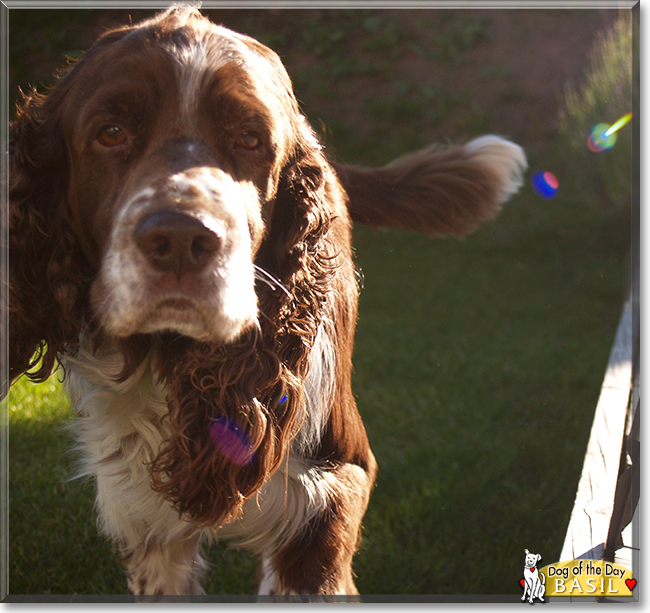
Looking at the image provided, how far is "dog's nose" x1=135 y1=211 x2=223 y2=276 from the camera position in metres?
1.42

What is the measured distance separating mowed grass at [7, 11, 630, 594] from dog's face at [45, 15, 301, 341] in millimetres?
993

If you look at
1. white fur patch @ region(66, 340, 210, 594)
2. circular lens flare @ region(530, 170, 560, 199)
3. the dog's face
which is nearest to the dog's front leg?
white fur patch @ region(66, 340, 210, 594)

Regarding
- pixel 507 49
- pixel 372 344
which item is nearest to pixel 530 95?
pixel 507 49

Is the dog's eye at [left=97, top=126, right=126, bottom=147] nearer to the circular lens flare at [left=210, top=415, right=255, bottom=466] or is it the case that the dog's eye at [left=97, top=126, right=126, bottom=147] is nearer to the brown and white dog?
the brown and white dog

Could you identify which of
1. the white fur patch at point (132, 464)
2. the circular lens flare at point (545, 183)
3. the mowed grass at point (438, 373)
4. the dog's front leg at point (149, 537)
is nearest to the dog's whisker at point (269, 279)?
the white fur patch at point (132, 464)

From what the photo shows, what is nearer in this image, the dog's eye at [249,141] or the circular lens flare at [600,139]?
the dog's eye at [249,141]

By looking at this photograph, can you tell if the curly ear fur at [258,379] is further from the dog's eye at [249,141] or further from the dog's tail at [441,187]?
the dog's tail at [441,187]

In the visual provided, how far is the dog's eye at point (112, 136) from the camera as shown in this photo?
65.4 inches

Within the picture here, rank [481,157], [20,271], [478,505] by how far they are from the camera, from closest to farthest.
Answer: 1. [20,271]
2. [481,157]
3. [478,505]

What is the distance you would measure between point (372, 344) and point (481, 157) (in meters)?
2.48

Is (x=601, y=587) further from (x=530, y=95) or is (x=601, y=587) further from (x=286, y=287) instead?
(x=530, y=95)

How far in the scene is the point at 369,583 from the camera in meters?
2.78

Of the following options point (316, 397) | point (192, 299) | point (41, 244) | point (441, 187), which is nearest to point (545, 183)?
point (441, 187)

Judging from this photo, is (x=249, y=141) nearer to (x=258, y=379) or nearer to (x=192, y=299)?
(x=192, y=299)
